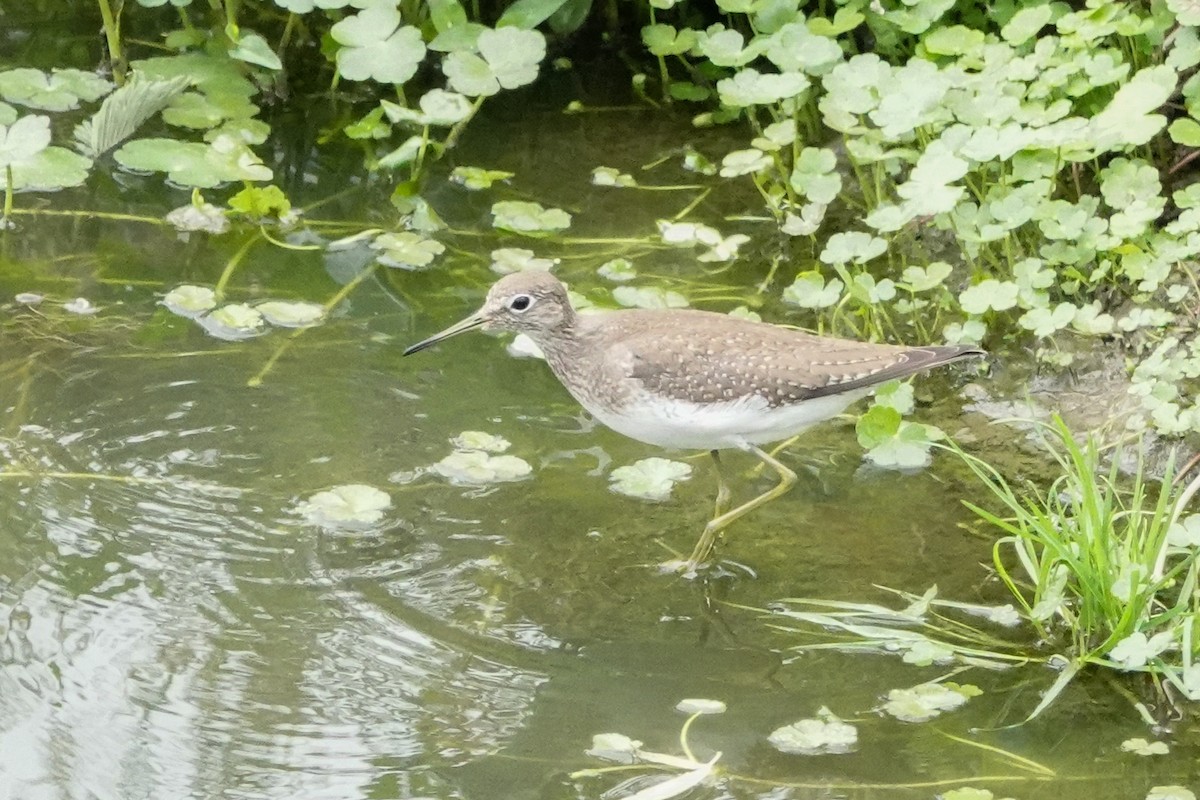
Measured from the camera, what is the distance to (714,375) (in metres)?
4.96

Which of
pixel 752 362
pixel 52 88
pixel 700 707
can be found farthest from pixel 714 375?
pixel 52 88

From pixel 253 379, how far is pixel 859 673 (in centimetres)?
251

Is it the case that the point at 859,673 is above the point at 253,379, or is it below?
below

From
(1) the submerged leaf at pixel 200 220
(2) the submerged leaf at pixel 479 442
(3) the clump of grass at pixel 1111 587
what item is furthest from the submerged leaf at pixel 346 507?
(1) the submerged leaf at pixel 200 220

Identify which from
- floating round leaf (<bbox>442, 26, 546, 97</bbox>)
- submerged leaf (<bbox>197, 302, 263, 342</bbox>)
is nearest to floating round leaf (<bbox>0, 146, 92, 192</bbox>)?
submerged leaf (<bbox>197, 302, 263, 342</bbox>)

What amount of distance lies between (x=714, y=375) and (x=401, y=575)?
3.77 feet

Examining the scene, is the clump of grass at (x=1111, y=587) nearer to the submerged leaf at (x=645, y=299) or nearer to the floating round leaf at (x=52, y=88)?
the submerged leaf at (x=645, y=299)

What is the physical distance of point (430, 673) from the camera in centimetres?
443

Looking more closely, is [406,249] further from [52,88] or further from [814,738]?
[814,738]

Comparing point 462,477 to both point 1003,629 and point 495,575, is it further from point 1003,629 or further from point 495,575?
point 1003,629

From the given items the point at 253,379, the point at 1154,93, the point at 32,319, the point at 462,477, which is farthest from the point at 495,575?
the point at 1154,93

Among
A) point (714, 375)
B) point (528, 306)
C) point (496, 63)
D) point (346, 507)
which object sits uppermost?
point (496, 63)

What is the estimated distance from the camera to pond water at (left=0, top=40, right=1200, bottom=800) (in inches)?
162

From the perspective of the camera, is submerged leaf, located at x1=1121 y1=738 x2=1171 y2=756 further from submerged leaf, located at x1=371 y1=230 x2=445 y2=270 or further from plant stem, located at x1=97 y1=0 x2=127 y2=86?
plant stem, located at x1=97 y1=0 x2=127 y2=86
